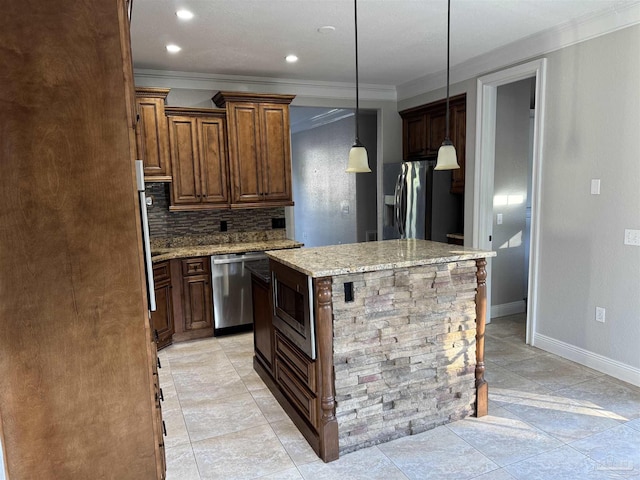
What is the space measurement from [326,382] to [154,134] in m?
3.02

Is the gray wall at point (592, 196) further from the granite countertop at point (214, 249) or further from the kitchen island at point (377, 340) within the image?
the granite countertop at point (214, 249)

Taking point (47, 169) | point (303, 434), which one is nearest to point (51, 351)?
point (47, 169)

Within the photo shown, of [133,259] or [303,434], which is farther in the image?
[303,434]

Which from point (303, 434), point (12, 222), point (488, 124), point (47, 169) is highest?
point (488, 124)

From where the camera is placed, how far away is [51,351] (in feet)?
4.91

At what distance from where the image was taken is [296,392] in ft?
9.12

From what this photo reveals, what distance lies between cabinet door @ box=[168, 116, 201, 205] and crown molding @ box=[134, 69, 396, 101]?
1.70 ft

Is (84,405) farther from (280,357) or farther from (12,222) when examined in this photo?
(280,357)

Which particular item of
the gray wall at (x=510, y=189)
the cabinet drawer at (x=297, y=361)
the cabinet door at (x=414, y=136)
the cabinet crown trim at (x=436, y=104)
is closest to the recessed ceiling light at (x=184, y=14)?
the cabinet drawer at (x=297, y=361)

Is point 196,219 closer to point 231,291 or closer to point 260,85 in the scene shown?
point 231,291

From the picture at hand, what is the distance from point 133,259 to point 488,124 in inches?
150

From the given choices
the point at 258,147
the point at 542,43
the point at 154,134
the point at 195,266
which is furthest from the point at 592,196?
the point at 154,134

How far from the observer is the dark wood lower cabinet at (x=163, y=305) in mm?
4012

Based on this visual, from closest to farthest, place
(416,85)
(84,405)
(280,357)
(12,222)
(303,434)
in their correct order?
(12,222)
(84,405)
(303,434)
(280,357)
(416,85)
